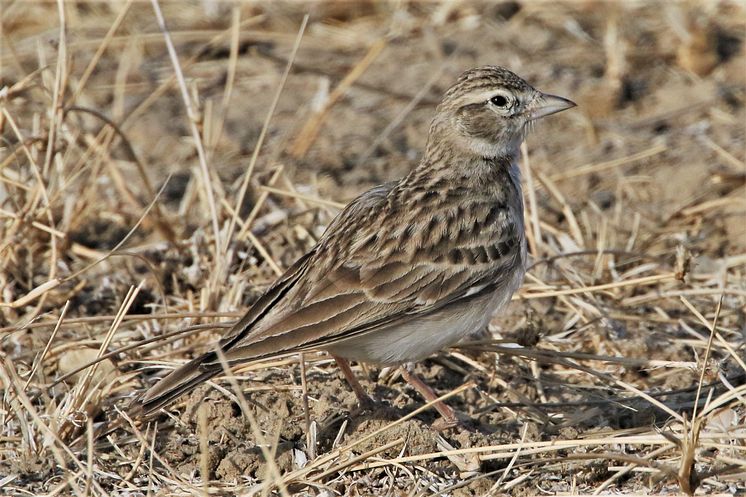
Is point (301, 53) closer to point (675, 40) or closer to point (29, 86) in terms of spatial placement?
point (675, 40)

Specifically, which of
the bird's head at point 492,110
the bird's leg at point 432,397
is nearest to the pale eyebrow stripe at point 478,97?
the bird's head at point 492,110

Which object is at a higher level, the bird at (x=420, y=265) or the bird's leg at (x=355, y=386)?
the bird at (x=420, y=265)

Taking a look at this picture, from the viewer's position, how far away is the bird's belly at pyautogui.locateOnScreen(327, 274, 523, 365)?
4.99 metres

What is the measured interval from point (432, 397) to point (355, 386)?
36 centimetres

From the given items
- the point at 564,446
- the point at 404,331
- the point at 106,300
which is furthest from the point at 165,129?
the point at 564,446

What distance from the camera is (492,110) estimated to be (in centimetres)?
581

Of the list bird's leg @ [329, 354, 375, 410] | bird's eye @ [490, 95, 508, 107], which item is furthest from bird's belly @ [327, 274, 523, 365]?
bird's eye @ [490, 95, 508, 107]

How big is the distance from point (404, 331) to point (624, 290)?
2.01 meters

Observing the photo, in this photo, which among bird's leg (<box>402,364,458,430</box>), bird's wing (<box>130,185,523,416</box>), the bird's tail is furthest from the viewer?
bird's leg (<box>402,364,458,430</box>)

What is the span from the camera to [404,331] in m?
5.05

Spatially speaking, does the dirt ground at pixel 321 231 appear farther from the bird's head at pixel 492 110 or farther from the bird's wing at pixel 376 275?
the bird's head at pixel 492 110

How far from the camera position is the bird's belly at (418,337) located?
4.99 metres

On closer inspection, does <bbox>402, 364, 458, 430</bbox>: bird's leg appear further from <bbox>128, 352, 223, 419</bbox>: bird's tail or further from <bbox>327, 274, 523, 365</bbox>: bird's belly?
<bbox>128, 352, 223, 419</bbox>: bird's tail

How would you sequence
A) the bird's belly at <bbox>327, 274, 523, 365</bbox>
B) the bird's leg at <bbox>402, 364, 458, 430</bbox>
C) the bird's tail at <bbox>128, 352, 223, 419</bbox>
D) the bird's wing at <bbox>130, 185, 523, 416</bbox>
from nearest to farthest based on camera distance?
the bird's tail at <bbox>128, 352, 223, 419</bbox> < the bird's wing at <bbox>130, 185, 523, 416</bbox> < the bird's belly at <bbox>327, 274, 523, 365</bbox> < the bird's leg at <bbox>402, 364, 458, 430</bbox>
